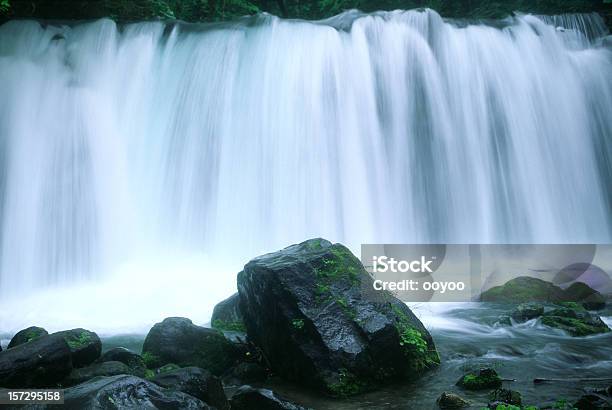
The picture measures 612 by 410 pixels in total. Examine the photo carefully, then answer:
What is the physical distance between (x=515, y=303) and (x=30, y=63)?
13.3 meters

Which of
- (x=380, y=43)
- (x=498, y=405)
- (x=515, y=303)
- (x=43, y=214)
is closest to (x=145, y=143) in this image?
(x=43, y=214)

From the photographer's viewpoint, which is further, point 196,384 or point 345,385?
point 345,385

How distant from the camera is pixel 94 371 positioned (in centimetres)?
463

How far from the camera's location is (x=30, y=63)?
41.2 ft

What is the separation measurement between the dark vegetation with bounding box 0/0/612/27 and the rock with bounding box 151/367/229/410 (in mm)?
13088

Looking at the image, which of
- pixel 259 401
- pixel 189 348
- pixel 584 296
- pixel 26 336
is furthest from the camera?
pixel 584 296

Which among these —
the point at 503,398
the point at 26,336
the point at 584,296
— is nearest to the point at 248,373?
the point at 503,398

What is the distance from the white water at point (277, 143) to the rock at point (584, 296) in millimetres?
3554

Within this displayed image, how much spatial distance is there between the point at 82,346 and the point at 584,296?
8.27 m

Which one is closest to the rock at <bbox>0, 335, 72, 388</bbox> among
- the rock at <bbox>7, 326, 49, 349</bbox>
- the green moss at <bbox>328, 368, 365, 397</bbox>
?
the rock at <bbox>7, 326, 49, 349</bbox>

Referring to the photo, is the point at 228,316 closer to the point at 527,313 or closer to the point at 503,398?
the point at 503,398

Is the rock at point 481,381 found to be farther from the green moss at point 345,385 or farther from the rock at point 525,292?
the rock at point 525,292

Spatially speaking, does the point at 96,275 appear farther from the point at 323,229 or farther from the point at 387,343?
the point at 387,343

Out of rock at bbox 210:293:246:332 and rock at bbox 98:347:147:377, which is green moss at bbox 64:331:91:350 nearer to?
rock at bbox 98:347:147:377
